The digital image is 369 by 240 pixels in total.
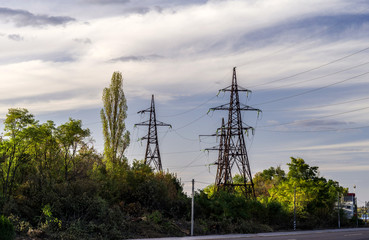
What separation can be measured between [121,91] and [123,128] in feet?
16.9

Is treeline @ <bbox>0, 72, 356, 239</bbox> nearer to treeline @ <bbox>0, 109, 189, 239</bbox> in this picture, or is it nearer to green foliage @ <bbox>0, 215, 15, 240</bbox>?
treeline @ <bbox>0, 109, 189, 239</bbox>

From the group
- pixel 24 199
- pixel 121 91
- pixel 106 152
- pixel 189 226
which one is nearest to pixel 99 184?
pixel 24 199

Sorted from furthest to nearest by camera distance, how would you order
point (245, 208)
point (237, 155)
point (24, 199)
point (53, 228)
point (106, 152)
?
1. point (237, 155)
2. point (106, 152)
3. point (245, 208)
4. point (24, 199)
5. point (53, 228)

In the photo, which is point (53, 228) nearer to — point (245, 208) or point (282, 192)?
point (245, 208)

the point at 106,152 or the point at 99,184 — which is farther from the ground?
the point at 106,152

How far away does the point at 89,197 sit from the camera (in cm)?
3384

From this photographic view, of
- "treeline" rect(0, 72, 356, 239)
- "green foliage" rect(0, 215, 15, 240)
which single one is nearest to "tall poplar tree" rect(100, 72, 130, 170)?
"treeline" rect(0, 72, 356, 239)

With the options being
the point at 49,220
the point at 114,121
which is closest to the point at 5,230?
the point at 49,220

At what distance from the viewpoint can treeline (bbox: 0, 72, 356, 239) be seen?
3058 cm

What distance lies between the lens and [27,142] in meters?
33.6

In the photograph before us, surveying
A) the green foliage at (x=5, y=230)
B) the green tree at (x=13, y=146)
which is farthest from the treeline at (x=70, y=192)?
the green foliage at (x=5, y=230)

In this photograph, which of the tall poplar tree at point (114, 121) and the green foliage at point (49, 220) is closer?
the green foliage at point (49, 220)

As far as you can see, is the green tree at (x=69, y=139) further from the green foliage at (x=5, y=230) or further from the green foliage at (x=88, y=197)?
the green foliage at (x=5, y=230)

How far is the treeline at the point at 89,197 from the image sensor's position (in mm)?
30578
